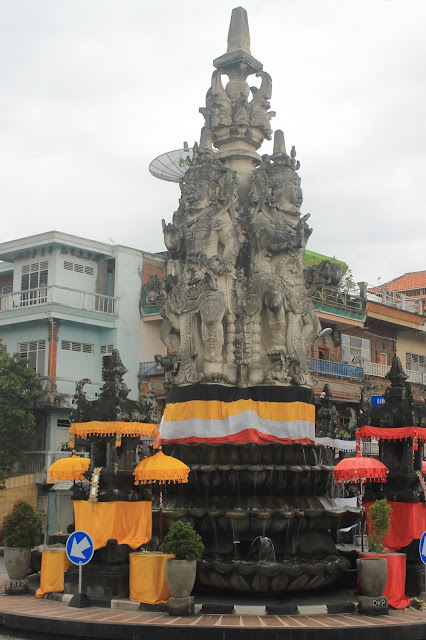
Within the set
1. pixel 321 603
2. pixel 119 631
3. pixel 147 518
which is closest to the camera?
pixel 119 631

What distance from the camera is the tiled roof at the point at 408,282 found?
2173 inches

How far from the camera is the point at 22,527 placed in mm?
17359

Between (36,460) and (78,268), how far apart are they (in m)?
9.53

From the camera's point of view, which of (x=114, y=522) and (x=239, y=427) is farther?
(x=239, y=427)

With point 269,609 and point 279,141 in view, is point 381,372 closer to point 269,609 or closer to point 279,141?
point 279,141

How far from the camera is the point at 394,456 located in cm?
1800

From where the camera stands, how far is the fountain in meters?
17.0

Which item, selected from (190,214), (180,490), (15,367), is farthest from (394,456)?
(15,367)

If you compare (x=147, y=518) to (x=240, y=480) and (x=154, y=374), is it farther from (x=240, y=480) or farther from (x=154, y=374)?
(x=154, y=374)

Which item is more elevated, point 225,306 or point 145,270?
point 145,270

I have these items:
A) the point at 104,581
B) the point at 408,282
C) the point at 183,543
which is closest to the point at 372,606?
the point at 183,543

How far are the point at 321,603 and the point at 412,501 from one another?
3238 millimetres

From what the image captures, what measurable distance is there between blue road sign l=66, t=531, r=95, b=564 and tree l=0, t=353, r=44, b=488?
21.0m

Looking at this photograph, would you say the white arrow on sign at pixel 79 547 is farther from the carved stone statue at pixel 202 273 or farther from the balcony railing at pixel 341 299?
the balcony railing at pixel 341 299
